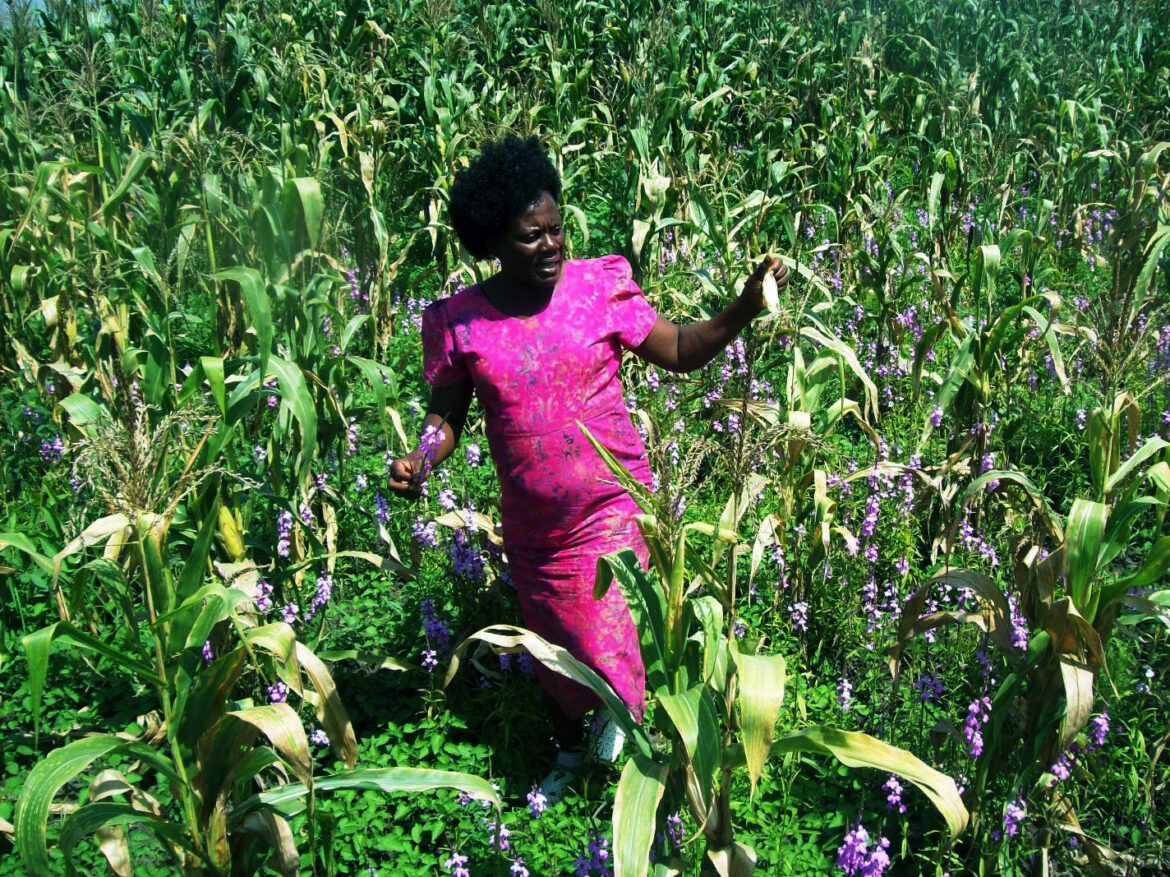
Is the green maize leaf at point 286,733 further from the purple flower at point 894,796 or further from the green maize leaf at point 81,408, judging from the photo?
the green maize leaf at point 81,408

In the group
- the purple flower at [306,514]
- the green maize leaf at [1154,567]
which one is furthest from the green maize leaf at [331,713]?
the green maize leaf at [1154,567]

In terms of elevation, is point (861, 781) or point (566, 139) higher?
point (566, 139)

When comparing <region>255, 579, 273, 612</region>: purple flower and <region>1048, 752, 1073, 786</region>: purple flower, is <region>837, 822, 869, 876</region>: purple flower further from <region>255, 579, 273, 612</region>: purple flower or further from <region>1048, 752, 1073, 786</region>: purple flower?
<region>255, 579, 273, 612</region>: purple flower

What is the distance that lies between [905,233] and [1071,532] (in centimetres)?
416

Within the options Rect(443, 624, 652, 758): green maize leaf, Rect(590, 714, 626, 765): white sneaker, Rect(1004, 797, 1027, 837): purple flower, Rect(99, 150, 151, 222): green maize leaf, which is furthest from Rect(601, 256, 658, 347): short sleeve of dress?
Rect(99, 150, 151, 222): green maize leaf

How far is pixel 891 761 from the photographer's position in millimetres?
2191

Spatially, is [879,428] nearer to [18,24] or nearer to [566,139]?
[566,139]

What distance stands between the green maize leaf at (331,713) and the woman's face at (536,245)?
3.65 ft

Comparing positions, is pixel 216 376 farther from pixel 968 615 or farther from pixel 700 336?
pixel 968 615

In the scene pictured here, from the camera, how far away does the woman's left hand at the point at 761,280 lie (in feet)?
8.79

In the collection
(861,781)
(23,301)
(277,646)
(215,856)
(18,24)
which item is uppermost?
(18,24)

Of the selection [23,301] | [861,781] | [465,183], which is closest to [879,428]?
[861,781]

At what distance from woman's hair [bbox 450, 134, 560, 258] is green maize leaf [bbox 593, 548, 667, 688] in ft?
3.31

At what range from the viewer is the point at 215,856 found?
239 cm
